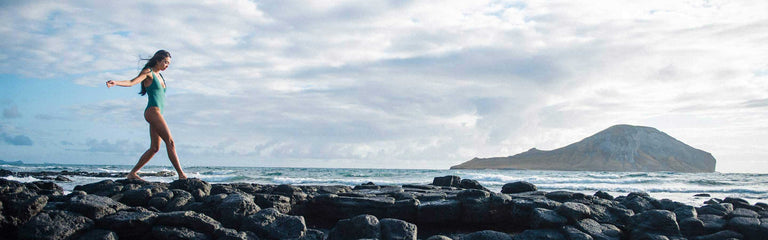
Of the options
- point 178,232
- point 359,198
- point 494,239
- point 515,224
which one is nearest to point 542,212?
point 515,224

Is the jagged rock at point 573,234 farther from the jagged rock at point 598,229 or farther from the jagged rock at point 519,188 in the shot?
the jagged rock at point 519,188

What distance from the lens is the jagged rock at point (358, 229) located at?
15.2 ft

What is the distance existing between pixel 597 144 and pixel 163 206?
10124 cm

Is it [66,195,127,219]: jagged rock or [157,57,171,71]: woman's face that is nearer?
[66,195,127,219]: jagged rock

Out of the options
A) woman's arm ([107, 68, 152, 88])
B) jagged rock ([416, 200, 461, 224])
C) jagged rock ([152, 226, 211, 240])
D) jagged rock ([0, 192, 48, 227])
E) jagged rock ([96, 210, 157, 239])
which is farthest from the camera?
jagged rock ([416, 200, 461, 224])

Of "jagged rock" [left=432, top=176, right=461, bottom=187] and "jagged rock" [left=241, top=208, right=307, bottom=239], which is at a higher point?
"jagged rock" [left=432, top=176, right=461, bottom=187]

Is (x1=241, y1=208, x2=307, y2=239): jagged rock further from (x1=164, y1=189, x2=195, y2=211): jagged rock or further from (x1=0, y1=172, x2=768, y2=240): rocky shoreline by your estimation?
(x1=164, y1=189, x2=195, y2=211): jagged rock

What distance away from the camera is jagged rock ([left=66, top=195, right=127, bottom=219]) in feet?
15.1

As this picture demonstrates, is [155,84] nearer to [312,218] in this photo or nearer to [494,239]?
[312,218]

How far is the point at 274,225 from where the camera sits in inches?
188

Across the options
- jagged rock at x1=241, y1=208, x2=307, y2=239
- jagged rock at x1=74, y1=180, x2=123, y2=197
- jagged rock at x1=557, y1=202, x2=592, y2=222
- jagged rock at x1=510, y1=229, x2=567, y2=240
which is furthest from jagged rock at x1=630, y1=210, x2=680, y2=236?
jagged rock at x1=74, y1=180, x2=123, y2=197

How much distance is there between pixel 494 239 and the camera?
4734 millimetres

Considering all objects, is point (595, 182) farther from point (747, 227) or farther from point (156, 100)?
point (156, 100)

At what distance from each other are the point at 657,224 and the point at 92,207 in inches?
233
